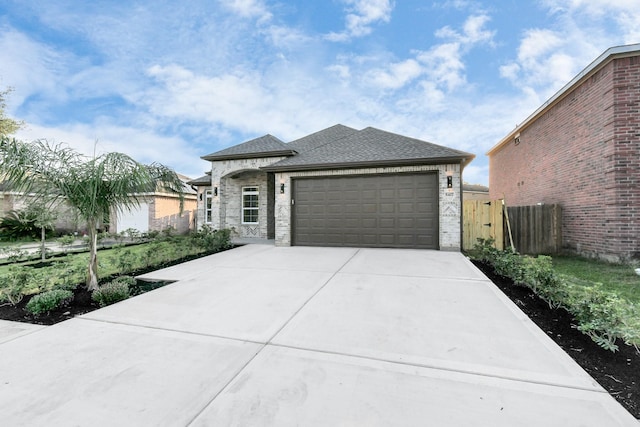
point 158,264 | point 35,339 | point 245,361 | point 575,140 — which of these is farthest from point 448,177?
point 35,339

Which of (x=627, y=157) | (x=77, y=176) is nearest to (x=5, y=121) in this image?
(x=77, y=176)

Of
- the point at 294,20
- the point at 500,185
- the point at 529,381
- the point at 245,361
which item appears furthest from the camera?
the point at 500,185

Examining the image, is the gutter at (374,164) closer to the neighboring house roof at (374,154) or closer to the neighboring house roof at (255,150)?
the neighboring house roof at (374,154)

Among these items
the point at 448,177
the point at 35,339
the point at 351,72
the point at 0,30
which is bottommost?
the point at 35,339

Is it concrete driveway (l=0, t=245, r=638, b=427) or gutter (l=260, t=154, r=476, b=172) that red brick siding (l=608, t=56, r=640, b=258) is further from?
concrete driveway (l=0, t=245, r=638, b=427)

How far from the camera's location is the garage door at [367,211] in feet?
27.8

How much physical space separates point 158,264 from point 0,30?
30.1 ft

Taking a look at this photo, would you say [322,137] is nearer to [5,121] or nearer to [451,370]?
[451,370]

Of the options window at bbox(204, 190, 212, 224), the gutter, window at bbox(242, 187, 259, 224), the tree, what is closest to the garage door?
the gutter

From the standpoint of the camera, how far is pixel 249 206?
42.1ft

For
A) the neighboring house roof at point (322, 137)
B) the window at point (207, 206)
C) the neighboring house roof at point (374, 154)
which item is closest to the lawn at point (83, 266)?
the neighboring house roof at point (374, 154)

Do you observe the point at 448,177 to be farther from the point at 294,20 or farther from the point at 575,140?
the point at 294,20

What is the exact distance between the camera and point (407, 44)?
1077 centimetres

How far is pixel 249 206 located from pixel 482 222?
9817mm
